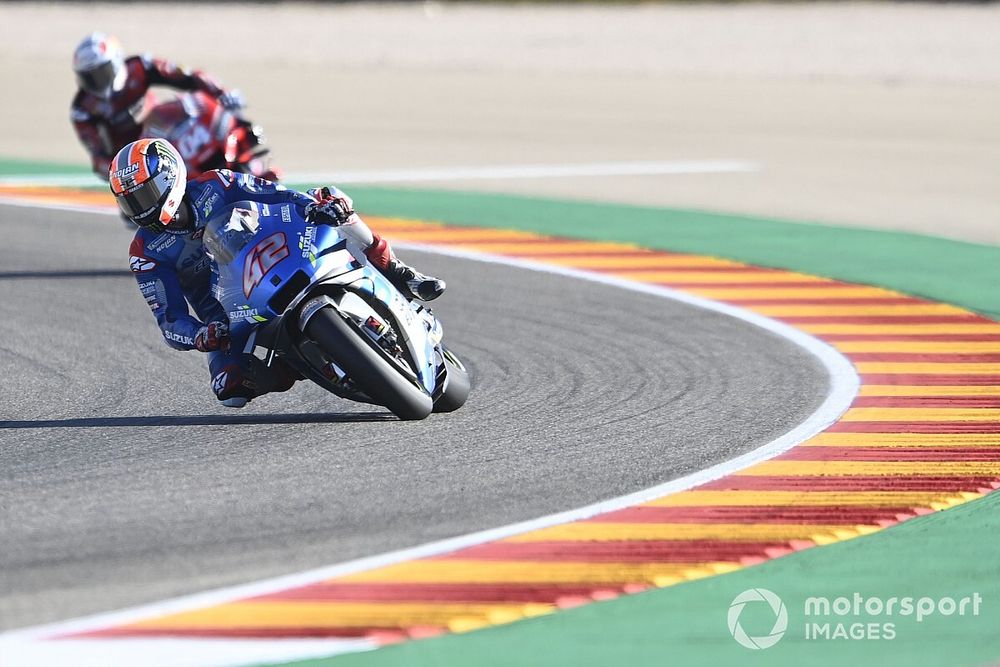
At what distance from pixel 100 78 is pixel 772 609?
8.80 meters

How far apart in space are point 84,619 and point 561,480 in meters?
2.57

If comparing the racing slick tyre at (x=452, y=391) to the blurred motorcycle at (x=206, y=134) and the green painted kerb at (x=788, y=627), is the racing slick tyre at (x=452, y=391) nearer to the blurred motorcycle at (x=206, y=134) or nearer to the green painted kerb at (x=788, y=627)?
the green painted kerb at (x=788, y=627)

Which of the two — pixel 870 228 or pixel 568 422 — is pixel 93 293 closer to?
pixel 568 422

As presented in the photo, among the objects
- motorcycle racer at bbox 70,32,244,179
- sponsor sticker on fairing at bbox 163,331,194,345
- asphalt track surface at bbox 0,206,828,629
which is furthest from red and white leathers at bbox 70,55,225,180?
sponsor sticker on fairing at bbox 163,331,194,345

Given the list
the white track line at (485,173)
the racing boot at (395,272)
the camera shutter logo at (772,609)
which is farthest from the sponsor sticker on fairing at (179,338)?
the white track line at (485,173)

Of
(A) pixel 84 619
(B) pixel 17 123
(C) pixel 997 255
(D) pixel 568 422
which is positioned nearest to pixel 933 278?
(C) pixel 997 255

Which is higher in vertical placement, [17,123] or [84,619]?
[84,619]

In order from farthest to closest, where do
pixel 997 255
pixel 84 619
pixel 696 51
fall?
pixel 696 51, pixel 997 255, pixel 84 619

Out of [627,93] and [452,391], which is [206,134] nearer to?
[452,391]

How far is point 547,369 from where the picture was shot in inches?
411

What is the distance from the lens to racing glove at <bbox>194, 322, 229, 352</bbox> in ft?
28.8

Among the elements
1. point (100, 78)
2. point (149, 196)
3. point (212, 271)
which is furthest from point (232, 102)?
point (149, 196)

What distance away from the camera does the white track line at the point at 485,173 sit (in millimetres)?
18766

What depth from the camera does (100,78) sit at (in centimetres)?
1351
